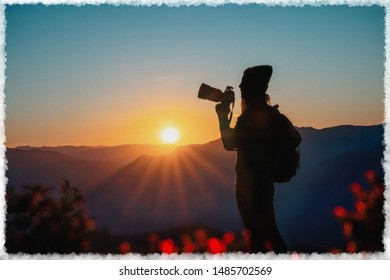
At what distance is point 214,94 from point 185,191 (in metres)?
1.64

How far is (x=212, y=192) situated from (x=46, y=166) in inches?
81.7

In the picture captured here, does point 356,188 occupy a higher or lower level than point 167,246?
higher

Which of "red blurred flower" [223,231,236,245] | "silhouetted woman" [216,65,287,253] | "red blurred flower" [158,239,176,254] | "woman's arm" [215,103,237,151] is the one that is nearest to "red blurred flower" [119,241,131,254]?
"red blurred flower" [158,239,176,254]

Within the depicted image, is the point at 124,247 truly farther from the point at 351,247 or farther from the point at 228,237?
the point at 351,247

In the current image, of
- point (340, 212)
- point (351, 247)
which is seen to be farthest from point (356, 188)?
point (351, 247)

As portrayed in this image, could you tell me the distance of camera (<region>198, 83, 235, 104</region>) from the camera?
4.54 metres

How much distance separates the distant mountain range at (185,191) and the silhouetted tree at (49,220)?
0.13 metres

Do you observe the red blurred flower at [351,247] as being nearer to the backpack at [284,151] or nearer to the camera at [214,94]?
the backpack at [284,151]

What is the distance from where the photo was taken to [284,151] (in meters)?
4.30

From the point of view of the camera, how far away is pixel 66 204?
522cm

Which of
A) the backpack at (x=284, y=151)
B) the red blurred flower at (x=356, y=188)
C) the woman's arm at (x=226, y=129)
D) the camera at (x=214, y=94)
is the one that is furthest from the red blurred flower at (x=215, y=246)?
the red blurred flower at (x=356, y=188)

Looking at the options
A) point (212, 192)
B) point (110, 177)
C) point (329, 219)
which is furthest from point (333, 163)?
point (110, 177)

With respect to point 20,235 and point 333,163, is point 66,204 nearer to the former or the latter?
point 20,235

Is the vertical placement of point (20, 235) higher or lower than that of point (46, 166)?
lower
